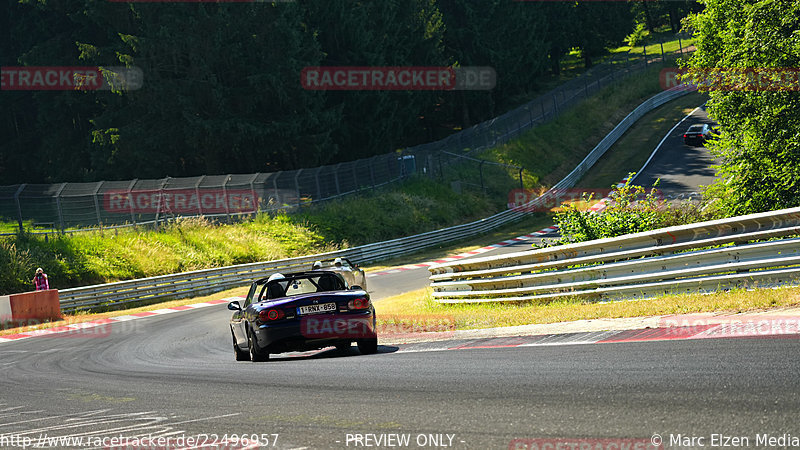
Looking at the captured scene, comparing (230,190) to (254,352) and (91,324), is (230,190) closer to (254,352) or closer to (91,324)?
(91,324)

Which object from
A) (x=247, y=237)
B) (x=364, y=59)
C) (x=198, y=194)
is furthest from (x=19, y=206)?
(x=364, y=59)

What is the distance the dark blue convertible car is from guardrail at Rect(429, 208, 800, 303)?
410cm

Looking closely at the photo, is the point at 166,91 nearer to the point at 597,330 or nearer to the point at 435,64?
the point at 435,64

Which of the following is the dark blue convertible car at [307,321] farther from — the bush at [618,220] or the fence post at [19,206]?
the fence post at [19,206]

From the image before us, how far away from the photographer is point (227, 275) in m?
31.5

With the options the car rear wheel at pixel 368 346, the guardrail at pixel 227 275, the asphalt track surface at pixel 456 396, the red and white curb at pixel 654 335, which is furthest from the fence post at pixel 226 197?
the red and white curb at pixel 654 335

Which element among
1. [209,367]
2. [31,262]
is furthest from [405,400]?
[31,262]

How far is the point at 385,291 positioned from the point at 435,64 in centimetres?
4186

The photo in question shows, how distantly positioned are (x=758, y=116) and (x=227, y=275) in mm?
19439

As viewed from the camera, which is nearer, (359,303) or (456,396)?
(456,396)

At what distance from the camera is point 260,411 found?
684 centimetres

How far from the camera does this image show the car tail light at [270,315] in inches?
415

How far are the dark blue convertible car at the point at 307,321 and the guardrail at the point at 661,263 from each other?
410 centimetres

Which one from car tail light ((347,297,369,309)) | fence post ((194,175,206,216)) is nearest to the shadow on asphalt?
car tail light ((347,297,369,309))
